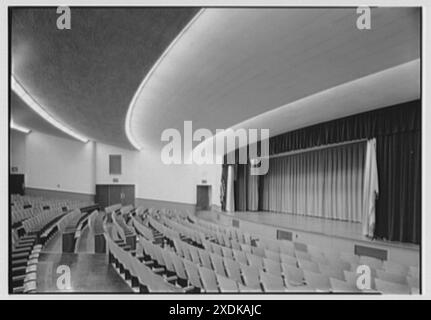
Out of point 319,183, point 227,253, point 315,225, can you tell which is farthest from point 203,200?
point 319,183

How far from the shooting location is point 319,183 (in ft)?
32.7

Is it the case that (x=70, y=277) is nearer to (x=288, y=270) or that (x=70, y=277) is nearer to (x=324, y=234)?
(x=288, y=270)

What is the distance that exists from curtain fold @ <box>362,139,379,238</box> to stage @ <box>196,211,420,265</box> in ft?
0.73

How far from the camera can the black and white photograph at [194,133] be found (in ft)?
7.25

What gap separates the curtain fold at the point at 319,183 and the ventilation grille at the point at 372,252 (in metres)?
3.13

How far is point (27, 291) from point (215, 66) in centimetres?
296

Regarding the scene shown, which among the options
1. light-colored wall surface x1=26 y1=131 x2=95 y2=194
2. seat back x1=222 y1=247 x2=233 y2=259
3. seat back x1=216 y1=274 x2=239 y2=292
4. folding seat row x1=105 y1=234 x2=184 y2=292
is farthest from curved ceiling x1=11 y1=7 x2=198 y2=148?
seat back x1=222 y1=247 x2=233 y2=259

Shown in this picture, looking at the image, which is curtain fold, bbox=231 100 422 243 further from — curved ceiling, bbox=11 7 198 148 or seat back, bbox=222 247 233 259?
curved ceiling, bbox=11 7 198 148

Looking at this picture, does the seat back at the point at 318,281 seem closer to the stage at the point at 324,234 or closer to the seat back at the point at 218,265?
the seat back at the point at 218,265

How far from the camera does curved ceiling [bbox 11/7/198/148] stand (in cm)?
222

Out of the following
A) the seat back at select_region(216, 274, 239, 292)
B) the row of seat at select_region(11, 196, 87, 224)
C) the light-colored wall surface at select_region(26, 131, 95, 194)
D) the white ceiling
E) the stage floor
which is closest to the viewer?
the seat back at select_region(216, 274, 239, 292)
